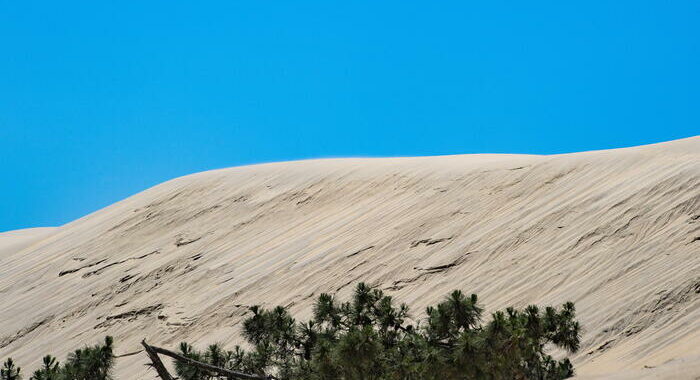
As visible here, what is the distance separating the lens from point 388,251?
2281 cm

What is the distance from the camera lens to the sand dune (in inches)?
696

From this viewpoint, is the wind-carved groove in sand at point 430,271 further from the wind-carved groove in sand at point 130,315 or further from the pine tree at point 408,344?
the pine tree at point 408,344

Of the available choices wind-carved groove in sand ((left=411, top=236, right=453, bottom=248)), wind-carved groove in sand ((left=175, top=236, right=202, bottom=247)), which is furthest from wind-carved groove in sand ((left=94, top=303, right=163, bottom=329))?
wind-carved groove in sand ((left=411, top=236, right=453, bottom=248))

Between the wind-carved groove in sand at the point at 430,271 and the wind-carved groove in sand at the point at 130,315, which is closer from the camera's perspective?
the wind-carved groove in sand at the point at 430,271

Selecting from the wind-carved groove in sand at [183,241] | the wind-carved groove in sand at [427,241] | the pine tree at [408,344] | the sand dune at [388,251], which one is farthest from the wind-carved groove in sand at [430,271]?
the wind-carved groove in sand at [183,241]

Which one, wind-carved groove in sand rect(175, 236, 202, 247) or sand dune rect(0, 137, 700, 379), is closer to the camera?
sand dune rect(0, 137, 700, 379)

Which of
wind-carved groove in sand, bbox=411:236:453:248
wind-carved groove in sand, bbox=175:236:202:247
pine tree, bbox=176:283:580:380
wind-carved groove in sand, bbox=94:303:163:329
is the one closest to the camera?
pine tree, bbox=176:283:580:380

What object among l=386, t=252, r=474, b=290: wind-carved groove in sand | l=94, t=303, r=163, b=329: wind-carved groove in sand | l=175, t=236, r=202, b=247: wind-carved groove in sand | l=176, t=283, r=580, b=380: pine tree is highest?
l=175, t=236, r=202, b=247: wind-carved groove in sand

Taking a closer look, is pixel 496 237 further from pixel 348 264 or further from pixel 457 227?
pixel 348 264

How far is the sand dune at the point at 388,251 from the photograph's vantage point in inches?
696

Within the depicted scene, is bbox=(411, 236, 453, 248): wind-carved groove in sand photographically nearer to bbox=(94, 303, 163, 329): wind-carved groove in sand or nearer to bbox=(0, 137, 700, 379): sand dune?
bbox=(0, 137, 700, 379): sand dune

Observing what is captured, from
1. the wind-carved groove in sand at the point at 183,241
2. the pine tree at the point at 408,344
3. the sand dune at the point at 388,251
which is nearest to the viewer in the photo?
the pine tree at the point at 408,344

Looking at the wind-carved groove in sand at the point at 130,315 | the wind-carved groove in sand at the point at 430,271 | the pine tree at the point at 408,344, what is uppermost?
the wind-carved groove in sand at the point at 130,315

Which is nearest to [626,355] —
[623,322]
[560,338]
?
[623,322]
